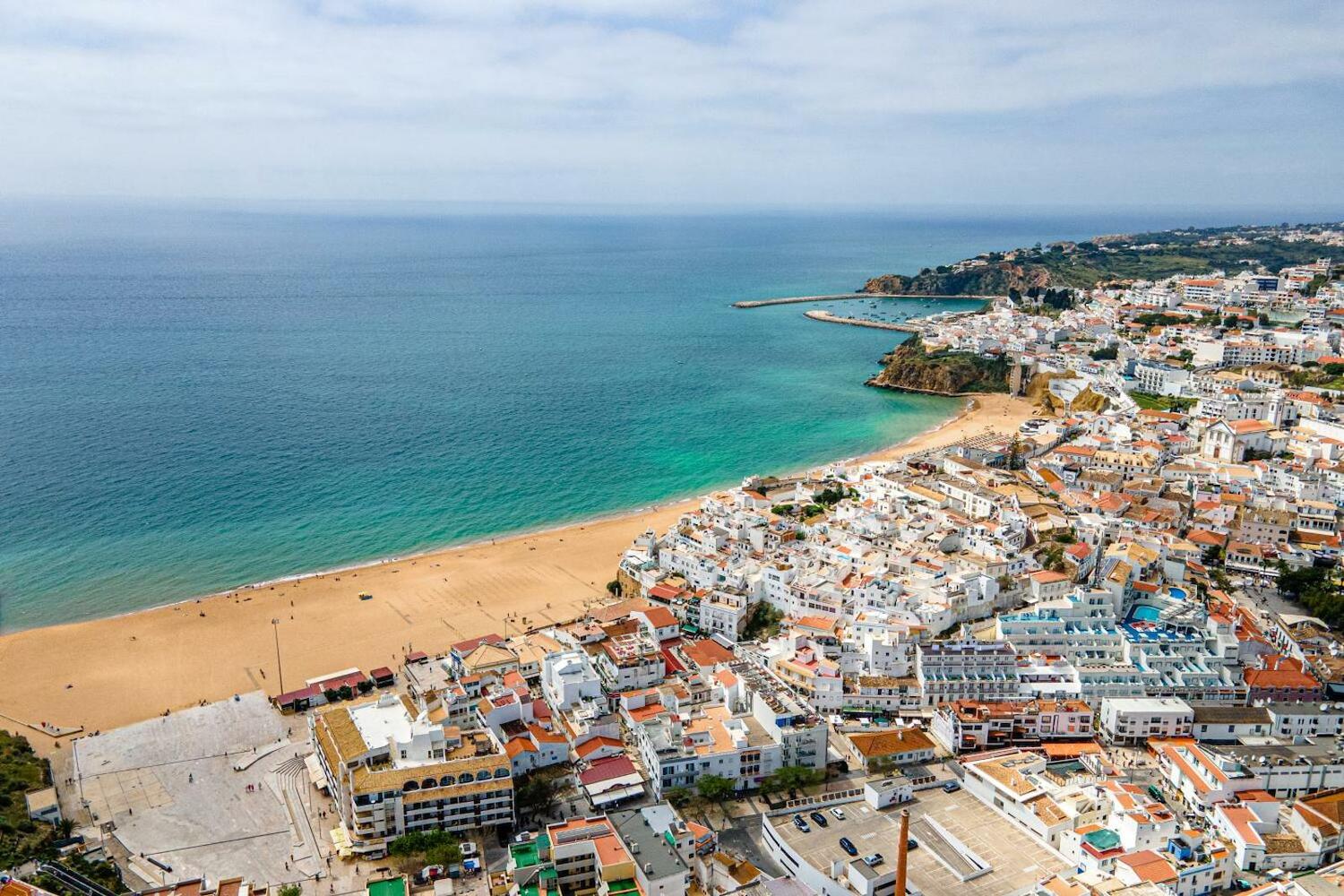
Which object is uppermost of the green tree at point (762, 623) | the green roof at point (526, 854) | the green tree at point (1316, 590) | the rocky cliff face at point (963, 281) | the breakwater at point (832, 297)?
the rocky cliff face at point (963, 281)

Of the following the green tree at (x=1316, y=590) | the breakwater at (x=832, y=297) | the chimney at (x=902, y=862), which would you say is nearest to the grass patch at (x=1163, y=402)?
the green tree at (x=1316, y=590)

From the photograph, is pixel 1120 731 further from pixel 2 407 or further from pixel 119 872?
pixel 2 407

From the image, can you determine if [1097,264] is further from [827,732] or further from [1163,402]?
[827,732]

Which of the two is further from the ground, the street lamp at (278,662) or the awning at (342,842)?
the street lamp at (278,662)

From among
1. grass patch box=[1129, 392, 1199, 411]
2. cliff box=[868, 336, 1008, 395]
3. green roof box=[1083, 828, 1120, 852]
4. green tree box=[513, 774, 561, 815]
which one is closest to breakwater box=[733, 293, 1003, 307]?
cliff box=[868, 336, 1008, 395]

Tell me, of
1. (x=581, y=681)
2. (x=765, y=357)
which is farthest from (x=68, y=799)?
(x=765, y=357)

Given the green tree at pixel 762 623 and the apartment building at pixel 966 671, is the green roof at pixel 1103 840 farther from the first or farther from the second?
the green tree at pixel 762 623
